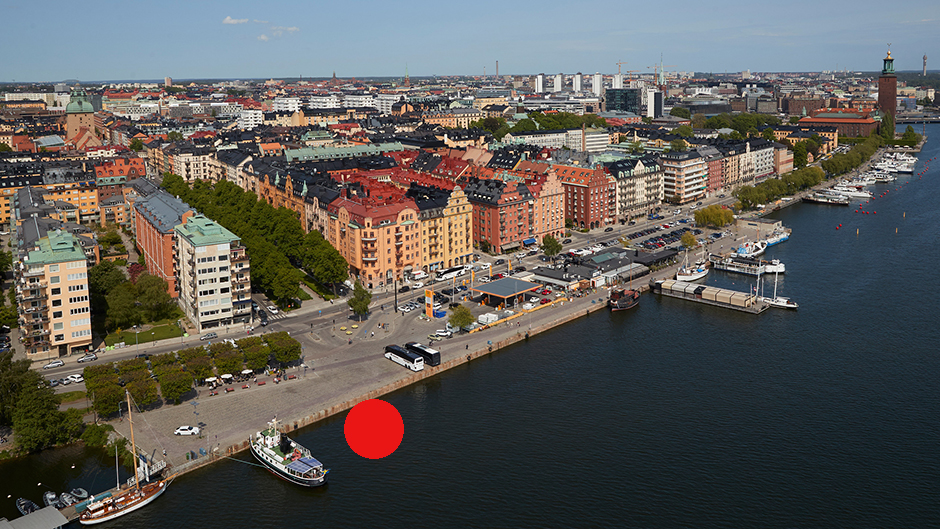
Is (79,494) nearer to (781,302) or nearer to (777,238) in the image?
(781,302)

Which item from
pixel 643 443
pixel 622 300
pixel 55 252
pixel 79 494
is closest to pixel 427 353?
pixel 643 443

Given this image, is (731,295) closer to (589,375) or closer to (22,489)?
(589,375)

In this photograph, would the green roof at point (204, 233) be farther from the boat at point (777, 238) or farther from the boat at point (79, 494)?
the boat at point (777, 238)

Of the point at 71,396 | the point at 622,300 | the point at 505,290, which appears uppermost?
the point at 505,290

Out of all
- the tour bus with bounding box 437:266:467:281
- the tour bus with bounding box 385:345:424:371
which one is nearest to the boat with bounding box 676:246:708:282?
the tour bus with bounding box 437:266:467:281

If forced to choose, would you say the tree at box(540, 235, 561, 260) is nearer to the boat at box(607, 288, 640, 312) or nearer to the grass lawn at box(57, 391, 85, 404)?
the boat at box(607, 288, 640, 312)

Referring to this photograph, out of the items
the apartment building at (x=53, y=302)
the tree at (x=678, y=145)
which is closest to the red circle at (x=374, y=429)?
the apartment building at (x=53, y=302)
